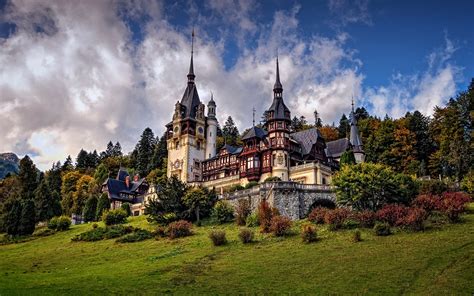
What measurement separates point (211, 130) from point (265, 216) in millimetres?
39321

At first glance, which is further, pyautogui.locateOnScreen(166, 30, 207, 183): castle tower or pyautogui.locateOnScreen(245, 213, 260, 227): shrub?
pyautogui.locateOnScreen(166, 30, 207, 183): castle tower

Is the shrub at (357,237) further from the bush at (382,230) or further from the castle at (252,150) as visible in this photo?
the castle at (252,150)

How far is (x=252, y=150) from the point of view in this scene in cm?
6938

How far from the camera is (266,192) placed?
2074 inches

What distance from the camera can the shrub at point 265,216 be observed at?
44.6 metres

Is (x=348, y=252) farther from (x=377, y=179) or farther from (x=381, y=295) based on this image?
(x=377, y=179)

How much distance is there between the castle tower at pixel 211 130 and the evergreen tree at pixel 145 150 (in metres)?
28.9

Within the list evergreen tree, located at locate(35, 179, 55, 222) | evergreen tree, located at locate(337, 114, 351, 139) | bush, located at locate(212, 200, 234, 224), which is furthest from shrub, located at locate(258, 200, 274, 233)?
evergreen tree, located at locate(337, 114, 351, 139)

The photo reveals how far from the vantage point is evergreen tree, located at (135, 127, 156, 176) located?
113012mm

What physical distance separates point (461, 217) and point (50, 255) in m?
34.6

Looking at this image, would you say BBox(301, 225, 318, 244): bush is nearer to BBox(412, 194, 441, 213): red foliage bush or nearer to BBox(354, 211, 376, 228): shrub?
BBox(354, 211, 376, 228): shrub

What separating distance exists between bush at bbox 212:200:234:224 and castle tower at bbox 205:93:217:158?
1176 inches

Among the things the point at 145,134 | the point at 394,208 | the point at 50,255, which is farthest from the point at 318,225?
the point at 145,134

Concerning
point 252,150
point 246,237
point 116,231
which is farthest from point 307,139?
point 246,237
